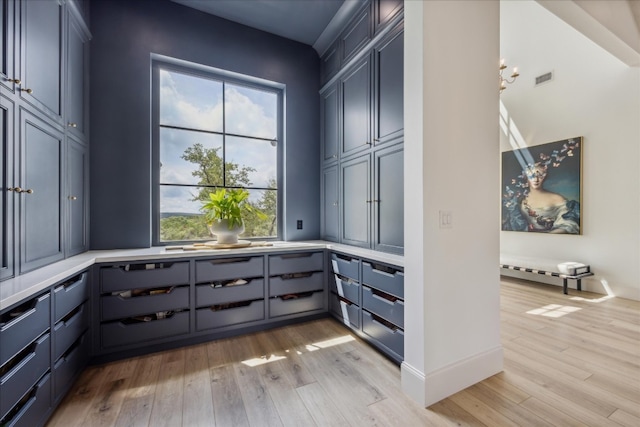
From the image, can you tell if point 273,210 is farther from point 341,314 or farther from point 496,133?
point 496,133

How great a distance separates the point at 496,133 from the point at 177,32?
3.06m

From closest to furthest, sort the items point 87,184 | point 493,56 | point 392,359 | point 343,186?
point 493,56 < point 392,359 < point 87,184 < point 343,186

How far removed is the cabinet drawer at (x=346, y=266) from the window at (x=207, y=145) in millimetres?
922

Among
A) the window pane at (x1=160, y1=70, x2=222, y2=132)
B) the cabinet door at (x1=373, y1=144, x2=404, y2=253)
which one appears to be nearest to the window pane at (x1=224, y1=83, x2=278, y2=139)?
the window pane at (x1=160, y1=70, x2=222, y2=132)

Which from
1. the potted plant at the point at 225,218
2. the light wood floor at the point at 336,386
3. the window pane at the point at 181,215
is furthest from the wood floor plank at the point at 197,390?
the window pane at the point at 181,215

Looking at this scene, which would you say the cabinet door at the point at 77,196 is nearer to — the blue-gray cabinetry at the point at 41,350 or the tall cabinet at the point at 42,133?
the tall cabinet at the point at 42,133

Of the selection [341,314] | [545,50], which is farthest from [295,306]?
[545,50]

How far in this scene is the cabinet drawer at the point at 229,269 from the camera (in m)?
2.36

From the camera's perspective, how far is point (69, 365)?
171cm

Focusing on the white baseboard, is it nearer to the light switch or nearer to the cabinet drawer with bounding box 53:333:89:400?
the light switch

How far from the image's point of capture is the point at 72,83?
2129 mm

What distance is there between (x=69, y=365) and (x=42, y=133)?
4.72ft

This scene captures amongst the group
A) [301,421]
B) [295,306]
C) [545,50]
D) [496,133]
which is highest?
[545,50]

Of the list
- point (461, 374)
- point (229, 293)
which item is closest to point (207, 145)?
point (229, 293)
